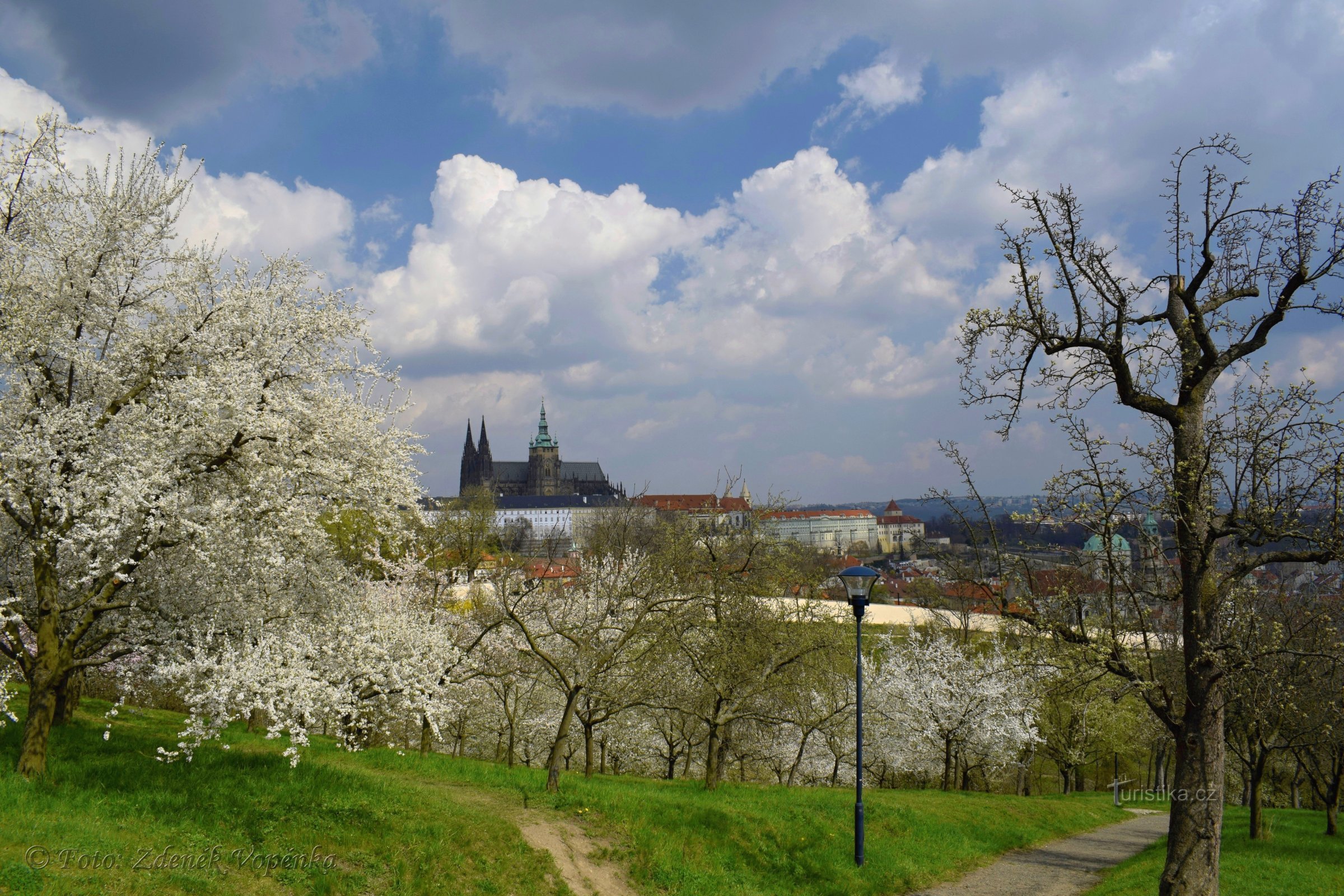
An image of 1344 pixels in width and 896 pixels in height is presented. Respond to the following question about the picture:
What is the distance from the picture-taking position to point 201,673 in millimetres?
11172

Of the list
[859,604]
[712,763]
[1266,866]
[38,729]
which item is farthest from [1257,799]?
[38,729]

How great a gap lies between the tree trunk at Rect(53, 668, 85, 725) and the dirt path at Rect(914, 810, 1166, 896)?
15548 millimetres

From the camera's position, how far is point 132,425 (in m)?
11.3

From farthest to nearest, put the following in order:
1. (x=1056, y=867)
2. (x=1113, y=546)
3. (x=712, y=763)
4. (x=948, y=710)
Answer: (x=948, y=710) → (x=712, y=763) → (x=1056, y=867) → (x=1113, y=546)

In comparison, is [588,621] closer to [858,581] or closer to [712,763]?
[712,763]

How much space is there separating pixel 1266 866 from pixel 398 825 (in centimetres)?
1684

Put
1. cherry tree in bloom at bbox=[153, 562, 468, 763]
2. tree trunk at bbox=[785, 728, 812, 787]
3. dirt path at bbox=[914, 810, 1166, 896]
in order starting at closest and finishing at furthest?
cherry tree in bloom at bbox=[153, 562, 468, 763]
dirt path at bbox=[914, 810, 1166, 896]
tree trunk at bbox=[785, 728, 812, 787]

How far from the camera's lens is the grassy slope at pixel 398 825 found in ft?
31.3

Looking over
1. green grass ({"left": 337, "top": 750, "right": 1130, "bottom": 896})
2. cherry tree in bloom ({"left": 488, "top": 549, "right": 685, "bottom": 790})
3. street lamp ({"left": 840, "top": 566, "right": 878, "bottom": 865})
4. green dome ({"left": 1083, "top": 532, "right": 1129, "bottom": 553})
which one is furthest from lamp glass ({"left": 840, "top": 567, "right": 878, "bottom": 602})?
green grass ({"left": 337, "top": 750, "right": 1130, "bottom": 896})

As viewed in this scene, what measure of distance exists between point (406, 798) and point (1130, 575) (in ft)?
36.7

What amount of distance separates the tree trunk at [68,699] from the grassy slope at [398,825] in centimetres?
30

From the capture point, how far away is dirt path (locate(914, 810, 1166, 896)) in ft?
50.6

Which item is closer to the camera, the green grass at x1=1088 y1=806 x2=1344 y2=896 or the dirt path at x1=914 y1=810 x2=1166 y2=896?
the green grass at x1=1088 y1=806 x2=1344 y2=896

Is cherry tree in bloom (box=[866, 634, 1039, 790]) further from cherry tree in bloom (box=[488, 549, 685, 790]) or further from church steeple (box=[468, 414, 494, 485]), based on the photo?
church steeple (box=[468, 414, 494, 485])
